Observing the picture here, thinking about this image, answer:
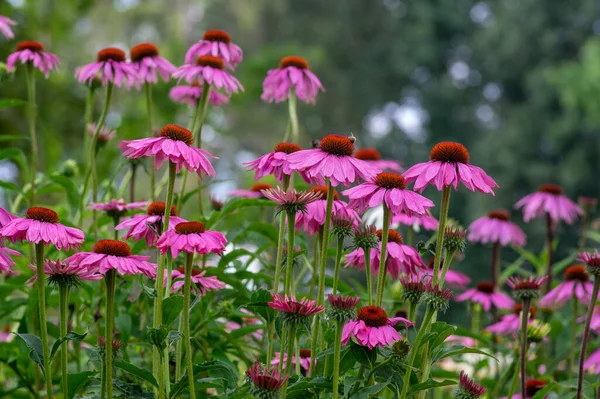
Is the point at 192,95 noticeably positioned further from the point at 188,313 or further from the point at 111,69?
the point at 188,313

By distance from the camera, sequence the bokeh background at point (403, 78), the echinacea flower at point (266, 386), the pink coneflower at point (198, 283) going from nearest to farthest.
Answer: the echinacea flower at point (266, 386) < the pink coneflower at point (198, 283) < the bokeh background at point (403, 78)

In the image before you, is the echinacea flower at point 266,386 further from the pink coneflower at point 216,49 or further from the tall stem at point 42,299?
the pink coneflower at point 216,49

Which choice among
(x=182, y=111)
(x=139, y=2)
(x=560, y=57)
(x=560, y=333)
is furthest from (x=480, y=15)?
(x=560, y=333)

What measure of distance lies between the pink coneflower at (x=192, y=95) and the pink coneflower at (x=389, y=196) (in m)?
0.72

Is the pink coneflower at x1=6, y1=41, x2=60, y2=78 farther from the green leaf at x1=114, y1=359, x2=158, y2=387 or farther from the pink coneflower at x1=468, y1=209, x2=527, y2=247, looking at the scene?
the pink coneflower at x1=468, y1=209, x2=527, y2=247

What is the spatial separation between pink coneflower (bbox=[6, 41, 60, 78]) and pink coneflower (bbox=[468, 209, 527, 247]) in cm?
113

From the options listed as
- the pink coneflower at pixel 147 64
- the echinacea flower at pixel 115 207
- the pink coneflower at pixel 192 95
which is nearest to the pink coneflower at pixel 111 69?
the pink coneflower at pixel 147 64

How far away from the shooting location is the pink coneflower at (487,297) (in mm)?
1887

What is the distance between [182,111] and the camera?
988cm

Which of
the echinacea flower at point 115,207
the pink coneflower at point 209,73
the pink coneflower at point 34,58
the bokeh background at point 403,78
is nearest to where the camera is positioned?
the echinacea flower at point 115,207

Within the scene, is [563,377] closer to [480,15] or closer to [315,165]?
[315,165]

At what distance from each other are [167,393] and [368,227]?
1.18ft

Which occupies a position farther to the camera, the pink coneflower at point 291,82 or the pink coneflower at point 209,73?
the pink coneflower at point 291,82

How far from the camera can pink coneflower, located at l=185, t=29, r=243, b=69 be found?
1.74 meters
